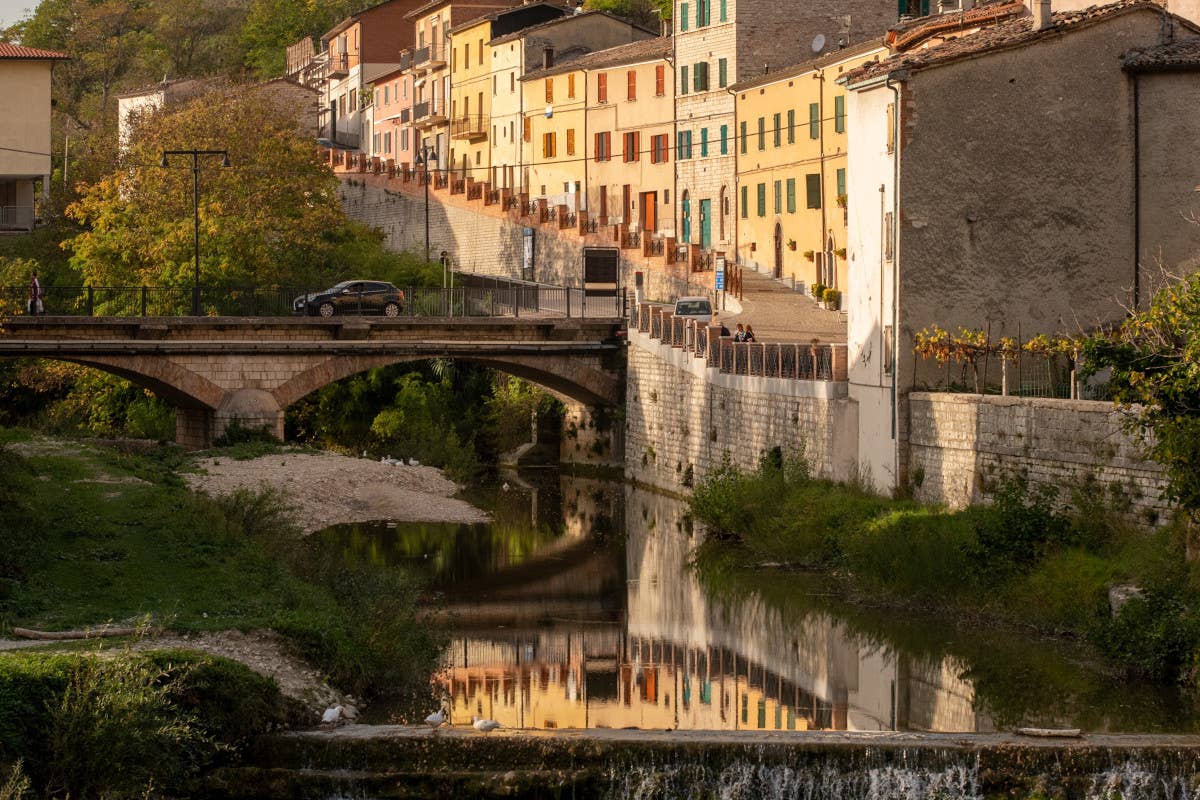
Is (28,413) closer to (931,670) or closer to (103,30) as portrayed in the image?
(931,670)

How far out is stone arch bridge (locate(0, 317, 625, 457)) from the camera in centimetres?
4522

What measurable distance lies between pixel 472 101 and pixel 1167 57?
179ft

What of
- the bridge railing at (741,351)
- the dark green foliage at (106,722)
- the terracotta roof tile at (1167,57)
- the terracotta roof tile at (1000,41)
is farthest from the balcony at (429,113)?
the dark green foliage at (106,722)

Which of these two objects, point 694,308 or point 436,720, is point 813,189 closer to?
point 694,308

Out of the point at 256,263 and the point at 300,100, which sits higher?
the point at 300,100

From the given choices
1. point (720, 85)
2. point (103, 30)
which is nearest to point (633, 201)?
point (720, 85)

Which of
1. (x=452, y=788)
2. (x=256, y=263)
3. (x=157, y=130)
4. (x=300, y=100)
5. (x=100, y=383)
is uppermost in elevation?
(x=300, y=100)

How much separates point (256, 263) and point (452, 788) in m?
39.3

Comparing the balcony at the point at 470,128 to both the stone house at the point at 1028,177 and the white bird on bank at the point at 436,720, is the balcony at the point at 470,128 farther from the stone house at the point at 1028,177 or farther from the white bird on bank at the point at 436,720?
the white bird on bank at the point at 436,720

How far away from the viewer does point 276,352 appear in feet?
154

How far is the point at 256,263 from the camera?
55781 mm

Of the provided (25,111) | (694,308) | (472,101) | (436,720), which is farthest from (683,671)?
(472,101)

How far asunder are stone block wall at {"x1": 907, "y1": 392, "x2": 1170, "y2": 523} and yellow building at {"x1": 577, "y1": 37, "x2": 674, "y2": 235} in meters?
37.6

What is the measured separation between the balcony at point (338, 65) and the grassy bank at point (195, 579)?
7154 centimetres
